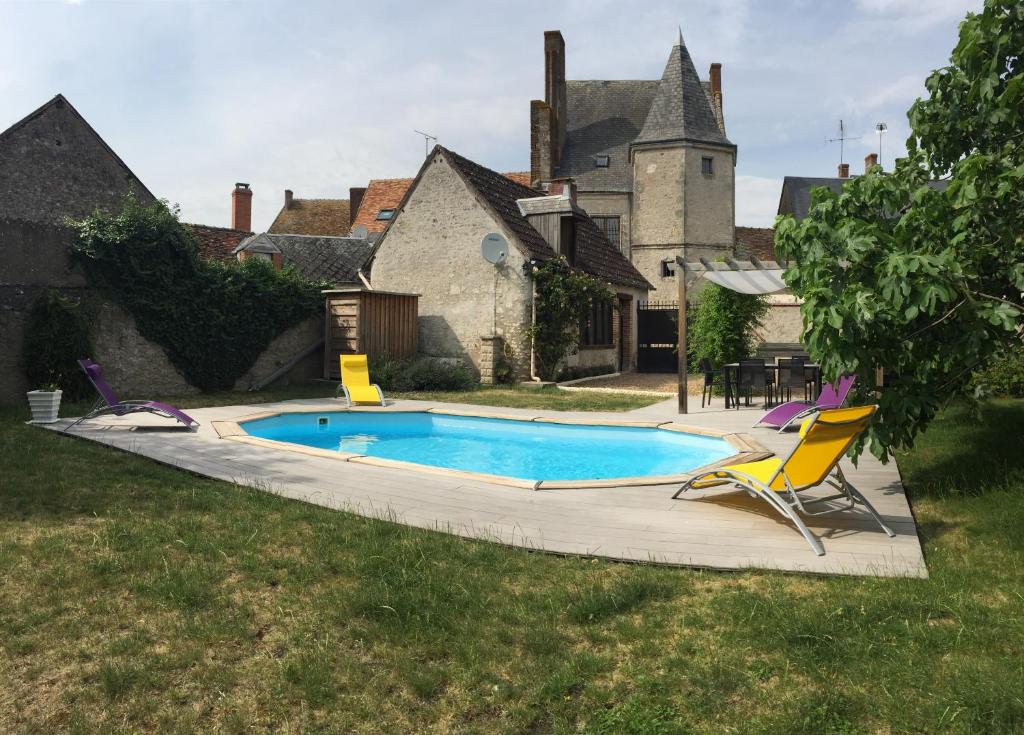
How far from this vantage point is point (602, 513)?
511 centimetres

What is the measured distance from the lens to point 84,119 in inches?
645


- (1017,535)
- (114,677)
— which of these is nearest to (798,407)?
(1017,535)

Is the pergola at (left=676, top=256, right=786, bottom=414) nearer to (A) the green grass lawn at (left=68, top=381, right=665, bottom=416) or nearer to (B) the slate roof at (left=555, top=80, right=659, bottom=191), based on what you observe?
(A) the green grass lawn at (left=68, top=381, right=665, bottom=416)

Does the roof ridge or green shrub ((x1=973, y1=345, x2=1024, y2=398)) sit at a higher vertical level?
the roof ridge

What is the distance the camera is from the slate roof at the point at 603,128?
107 ft

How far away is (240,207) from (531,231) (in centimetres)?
2197

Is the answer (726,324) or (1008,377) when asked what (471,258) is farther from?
(1008,377)

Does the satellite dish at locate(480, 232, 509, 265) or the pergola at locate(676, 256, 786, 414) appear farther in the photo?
the satellite dish at locate(480, 232, 509, 265)

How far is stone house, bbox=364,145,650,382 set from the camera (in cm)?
1709

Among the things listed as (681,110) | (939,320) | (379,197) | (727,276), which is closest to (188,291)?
(727,276)

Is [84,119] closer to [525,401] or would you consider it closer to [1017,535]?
[525,401]

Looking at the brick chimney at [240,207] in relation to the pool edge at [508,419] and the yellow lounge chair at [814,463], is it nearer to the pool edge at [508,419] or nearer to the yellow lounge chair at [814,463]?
the pool edge at [508,419]

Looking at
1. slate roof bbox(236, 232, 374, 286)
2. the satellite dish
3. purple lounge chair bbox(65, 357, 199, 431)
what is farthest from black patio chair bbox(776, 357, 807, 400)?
slate roof bbox(236, 232, 374, 286)

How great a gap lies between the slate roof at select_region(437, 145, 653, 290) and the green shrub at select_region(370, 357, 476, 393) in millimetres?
3414
